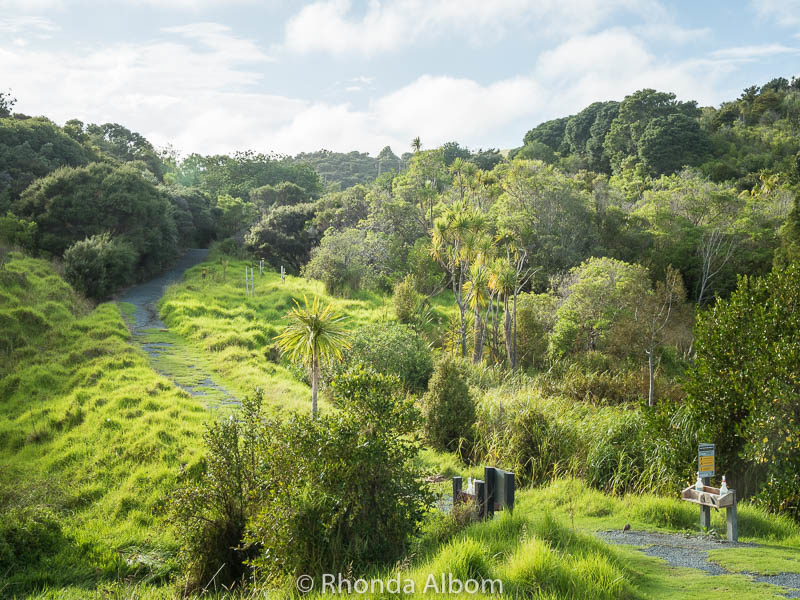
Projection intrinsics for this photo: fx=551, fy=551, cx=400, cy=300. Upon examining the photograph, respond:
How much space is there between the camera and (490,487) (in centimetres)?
604

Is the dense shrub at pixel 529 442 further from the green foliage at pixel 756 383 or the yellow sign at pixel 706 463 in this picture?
the yellow sign at pixel 706 463

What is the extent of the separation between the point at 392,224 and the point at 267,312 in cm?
1350

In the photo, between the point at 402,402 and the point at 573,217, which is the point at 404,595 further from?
the point at 573,217

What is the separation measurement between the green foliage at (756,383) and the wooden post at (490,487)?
11.6 feet

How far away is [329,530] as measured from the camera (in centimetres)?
503

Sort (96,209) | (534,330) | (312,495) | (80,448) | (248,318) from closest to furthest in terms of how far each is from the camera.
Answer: (312,495) → (80,448) → (248,318) → (534,330) → (96,209)

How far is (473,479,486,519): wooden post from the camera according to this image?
5992 mm

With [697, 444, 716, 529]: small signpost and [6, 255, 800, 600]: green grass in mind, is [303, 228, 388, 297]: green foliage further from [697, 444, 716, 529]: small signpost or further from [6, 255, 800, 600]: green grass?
[697, 444, 716, 529]: small signpost

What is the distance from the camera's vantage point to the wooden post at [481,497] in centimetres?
599

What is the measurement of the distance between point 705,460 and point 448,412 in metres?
5.38

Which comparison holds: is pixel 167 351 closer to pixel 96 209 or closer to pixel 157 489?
pixel 157 489

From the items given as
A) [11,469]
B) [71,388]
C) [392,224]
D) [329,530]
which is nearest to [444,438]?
[329,530]

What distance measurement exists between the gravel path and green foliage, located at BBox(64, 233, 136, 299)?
2361cm

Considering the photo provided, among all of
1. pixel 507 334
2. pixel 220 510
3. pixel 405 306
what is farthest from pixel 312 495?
pixel 405 306
